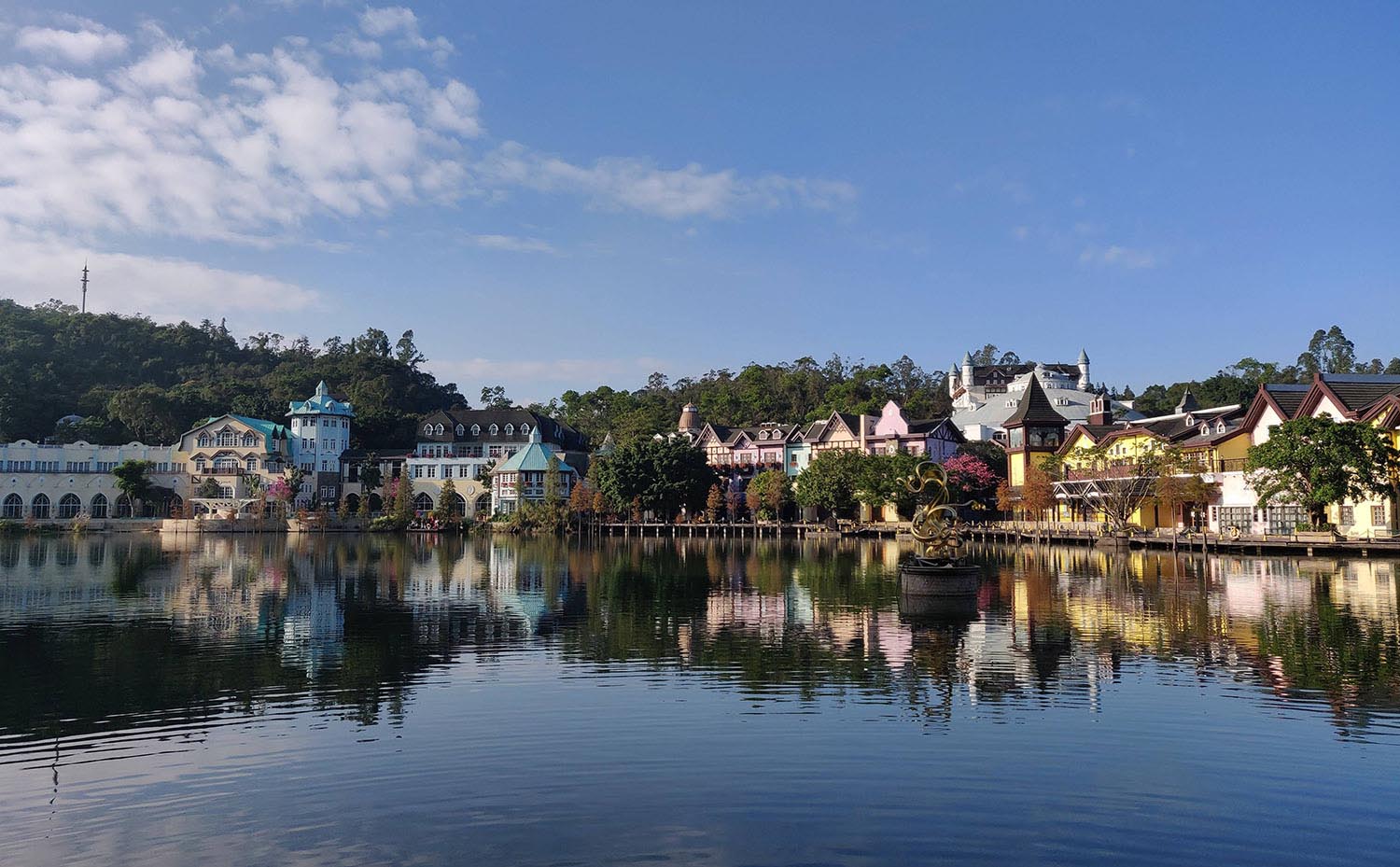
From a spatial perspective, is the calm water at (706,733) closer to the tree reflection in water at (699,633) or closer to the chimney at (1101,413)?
the tree reflection in water at (699,633)

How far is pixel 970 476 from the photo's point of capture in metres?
80.5

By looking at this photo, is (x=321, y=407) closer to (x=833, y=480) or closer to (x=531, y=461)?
(x=531, y=461)

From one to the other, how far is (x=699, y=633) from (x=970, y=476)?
60.1 meters

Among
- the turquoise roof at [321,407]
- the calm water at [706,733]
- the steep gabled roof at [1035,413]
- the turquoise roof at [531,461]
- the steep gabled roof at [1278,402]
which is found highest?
the turquoise roof at [321,407]

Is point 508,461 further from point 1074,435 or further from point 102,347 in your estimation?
point 102,347

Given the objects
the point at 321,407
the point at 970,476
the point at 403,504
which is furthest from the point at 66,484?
the point at 970,476

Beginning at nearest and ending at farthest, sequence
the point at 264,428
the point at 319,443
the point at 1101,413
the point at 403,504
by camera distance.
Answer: the point at 1101,413
the point at 403,504
the point at 264,428
the point at 319,443

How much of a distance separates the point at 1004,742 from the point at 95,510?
4148 inches

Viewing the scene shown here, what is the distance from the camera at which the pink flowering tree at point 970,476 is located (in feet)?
261

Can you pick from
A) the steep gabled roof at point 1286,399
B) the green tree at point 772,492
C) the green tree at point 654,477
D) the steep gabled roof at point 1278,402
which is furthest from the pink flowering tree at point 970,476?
the steep gabled roof at point 1286,399

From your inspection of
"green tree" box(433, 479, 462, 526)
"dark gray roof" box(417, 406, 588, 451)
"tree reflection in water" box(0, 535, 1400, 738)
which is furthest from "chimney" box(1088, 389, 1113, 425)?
"green tree" box(433, 479, 462, 526)

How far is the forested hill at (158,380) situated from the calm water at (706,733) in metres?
87.3

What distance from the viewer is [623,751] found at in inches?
528

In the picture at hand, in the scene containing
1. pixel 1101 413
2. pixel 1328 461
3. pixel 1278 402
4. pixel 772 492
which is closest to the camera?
pixel 1328 461
